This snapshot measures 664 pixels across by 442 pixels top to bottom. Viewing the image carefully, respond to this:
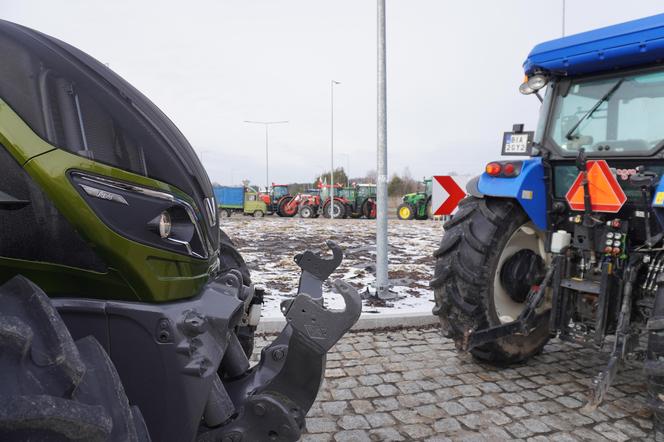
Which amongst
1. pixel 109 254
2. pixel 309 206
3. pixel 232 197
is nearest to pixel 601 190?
pixel 109 254

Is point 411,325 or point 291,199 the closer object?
point 411,325

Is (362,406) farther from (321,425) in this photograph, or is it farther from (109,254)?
(109,254)

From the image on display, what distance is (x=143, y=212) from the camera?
1.43 m

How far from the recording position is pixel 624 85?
3258 mm

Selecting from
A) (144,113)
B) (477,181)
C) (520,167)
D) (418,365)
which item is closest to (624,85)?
(520,167)

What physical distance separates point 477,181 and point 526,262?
28.7 inches

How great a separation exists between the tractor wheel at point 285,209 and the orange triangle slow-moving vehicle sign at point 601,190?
2349 cm

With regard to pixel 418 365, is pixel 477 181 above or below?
above

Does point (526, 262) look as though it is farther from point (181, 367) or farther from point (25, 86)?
point (25, 86)

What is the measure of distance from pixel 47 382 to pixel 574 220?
3293 millimetres

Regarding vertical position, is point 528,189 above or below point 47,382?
above

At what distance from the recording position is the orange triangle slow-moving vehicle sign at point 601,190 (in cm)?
305

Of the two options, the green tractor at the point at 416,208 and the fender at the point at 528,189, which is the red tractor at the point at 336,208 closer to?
the green tractor at the point at 416,208

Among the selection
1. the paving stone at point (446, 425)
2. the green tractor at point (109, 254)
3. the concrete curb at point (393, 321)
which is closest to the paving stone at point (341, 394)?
the paving stone at point (446, 425)
